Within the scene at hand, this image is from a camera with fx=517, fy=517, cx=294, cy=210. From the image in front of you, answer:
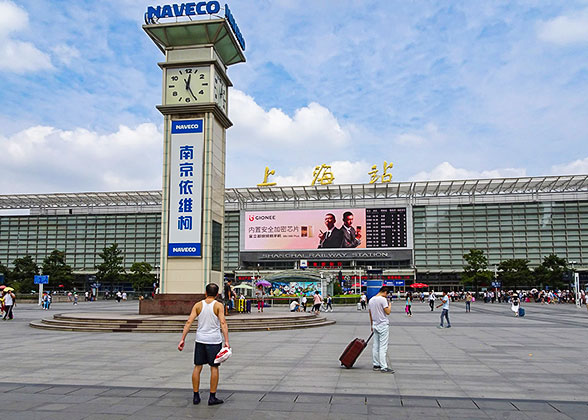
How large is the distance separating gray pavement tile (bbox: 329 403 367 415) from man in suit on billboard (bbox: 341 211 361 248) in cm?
7459

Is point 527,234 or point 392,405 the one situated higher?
point 527,234

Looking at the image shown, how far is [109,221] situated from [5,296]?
2790 inches

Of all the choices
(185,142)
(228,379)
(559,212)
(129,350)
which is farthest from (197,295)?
(559,212)

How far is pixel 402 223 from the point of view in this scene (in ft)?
266

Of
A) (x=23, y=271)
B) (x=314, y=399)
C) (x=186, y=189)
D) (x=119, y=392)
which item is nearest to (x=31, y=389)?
(x=119, y=392)

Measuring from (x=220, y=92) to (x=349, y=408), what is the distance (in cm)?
2180

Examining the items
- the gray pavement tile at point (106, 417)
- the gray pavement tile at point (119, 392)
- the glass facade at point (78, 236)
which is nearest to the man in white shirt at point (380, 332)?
the gray pavement tile at point (119, 392)

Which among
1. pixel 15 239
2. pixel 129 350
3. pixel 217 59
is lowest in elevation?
pixel 129 350

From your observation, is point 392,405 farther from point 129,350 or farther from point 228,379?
point 129,350

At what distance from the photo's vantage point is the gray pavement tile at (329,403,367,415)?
7.13 metres

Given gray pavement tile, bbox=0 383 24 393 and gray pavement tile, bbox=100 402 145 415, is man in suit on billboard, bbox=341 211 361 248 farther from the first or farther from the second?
gray pavement tile, bbox=100 402 145 415

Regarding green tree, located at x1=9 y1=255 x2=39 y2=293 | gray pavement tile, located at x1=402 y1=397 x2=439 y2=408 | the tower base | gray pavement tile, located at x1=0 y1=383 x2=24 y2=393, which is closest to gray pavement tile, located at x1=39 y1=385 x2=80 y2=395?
gray pavement tile, located at x1=0 y1=383 x2=24 y2=393

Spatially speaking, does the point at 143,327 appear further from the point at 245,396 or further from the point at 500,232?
the point at 500,232

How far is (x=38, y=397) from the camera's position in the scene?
313 inches
